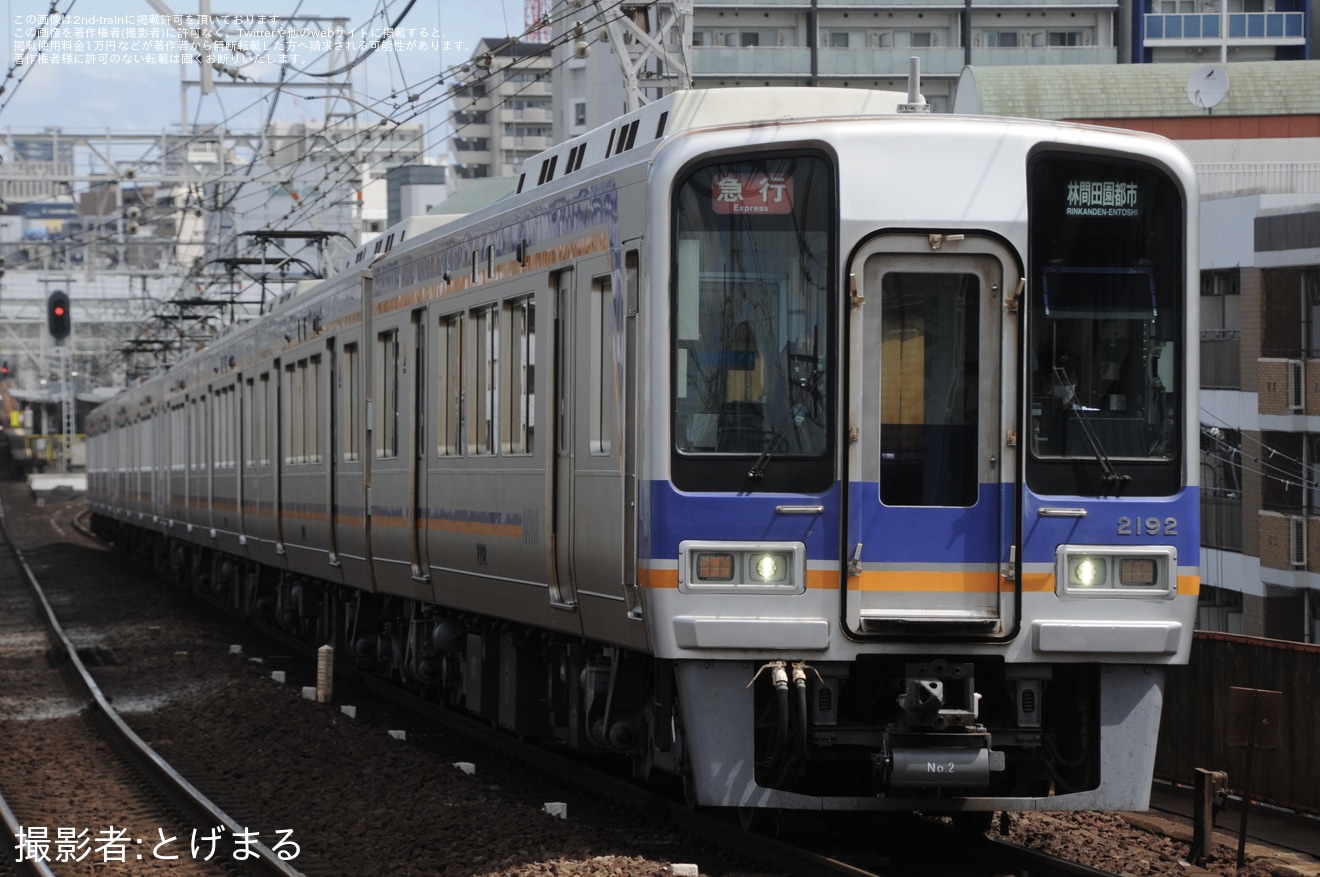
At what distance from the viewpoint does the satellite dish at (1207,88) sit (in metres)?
35.8

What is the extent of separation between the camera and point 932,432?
745cm

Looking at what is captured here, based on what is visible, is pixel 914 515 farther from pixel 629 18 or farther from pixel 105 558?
pixel 105 558

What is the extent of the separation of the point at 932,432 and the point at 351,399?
7.31 m

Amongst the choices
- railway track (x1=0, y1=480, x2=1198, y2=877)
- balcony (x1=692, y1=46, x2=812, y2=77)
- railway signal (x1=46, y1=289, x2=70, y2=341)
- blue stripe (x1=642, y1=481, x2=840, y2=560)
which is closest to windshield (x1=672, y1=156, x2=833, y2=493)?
blue stripe (x1=642, y1=481, x2=840, y2=560)

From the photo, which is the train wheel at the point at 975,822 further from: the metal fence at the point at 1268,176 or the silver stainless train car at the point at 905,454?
the metal fence at the point at 1268,176

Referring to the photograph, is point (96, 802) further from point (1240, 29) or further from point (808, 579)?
point (1240, 29)

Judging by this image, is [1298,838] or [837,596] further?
[1298,838]

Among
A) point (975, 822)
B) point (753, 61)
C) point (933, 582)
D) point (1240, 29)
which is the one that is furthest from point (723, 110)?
point (1240, 29)

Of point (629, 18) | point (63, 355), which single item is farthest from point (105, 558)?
point (63, 355)

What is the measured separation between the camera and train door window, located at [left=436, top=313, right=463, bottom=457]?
35.5 feet

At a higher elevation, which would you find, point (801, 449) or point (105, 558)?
point (801, 449)

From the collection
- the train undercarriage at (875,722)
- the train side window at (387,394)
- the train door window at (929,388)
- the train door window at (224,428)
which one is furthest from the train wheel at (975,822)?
the train door window at (224,428)

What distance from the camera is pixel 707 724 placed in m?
7.42

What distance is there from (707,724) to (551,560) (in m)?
1.86
